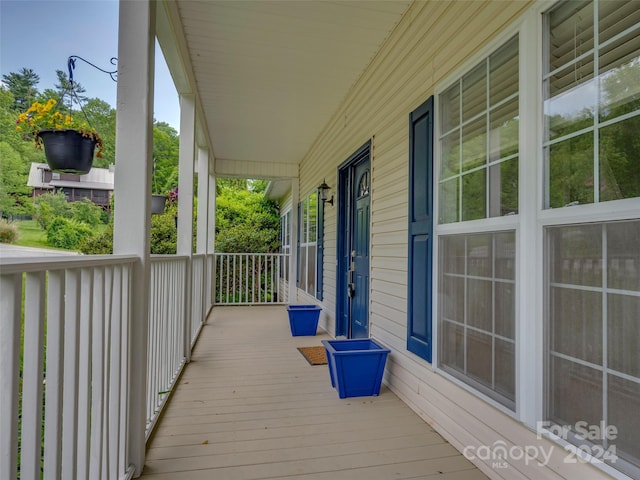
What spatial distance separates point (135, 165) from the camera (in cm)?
183

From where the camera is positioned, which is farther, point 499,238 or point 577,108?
point 499,238

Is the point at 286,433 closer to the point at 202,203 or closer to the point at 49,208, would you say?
the point at 49,208

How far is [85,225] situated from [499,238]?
2.22 meters

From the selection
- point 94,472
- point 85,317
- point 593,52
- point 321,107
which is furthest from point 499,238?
point 321,107

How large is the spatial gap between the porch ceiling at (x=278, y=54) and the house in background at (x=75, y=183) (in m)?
1.24

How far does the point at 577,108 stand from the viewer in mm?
1428

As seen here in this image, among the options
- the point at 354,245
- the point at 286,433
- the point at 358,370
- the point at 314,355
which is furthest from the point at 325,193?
the point at 286,433

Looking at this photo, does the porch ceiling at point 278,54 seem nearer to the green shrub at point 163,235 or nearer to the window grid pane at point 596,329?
the window grid pane at point 596,329

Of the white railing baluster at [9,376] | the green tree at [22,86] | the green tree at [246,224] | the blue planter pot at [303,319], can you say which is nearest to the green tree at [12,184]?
the green tree at [22,86]

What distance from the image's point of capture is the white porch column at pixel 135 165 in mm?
1819

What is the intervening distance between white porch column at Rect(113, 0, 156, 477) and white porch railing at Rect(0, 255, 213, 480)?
0.26ft

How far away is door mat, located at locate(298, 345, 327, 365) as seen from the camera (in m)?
3.71

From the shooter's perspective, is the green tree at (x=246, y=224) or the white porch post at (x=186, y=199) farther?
the green tree at (x=246, y=224)

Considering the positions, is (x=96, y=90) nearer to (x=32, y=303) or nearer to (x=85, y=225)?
(x=85, y=225)
